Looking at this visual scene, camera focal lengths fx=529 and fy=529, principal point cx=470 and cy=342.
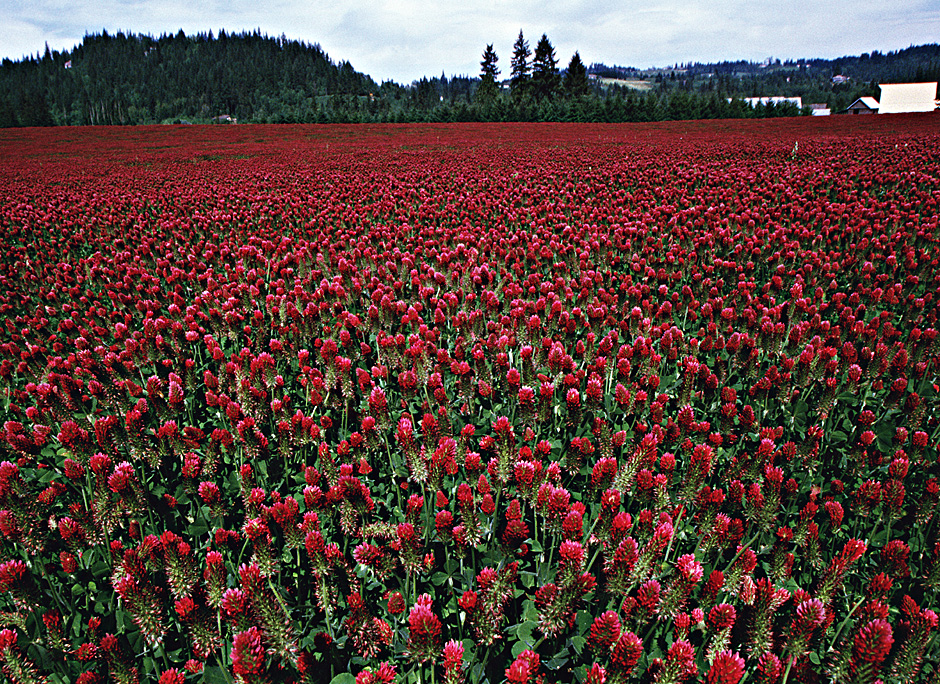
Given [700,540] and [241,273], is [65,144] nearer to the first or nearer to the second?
[241,273]

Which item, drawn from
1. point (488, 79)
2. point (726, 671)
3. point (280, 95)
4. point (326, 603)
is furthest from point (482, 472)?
point (280, 95)

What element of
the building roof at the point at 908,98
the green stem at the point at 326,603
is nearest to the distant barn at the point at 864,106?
the building roof at the point at 908,98

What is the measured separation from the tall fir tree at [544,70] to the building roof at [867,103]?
44503 millimetres

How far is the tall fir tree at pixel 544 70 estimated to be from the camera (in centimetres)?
8644

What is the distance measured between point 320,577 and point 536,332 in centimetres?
244

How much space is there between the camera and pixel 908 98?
6931 centimetres

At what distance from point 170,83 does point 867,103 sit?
560ft

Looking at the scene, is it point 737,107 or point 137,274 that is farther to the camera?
point 737,107

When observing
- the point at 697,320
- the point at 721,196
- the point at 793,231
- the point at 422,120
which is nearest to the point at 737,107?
the point at 422,120

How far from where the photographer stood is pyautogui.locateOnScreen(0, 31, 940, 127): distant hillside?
60750mm

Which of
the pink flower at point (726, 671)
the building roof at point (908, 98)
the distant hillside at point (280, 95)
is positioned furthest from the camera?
the building roof at point (908, 98)

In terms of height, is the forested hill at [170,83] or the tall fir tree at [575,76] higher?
the forested hill at [170,83]

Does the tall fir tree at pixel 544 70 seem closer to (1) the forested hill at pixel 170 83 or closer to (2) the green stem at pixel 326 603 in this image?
(1) the forested hill at pixel 170 83

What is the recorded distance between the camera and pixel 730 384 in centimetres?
405
